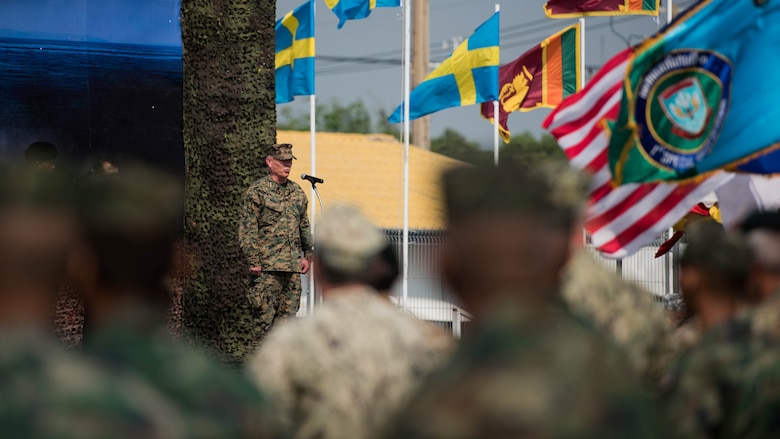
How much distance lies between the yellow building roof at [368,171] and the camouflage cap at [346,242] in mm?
31781

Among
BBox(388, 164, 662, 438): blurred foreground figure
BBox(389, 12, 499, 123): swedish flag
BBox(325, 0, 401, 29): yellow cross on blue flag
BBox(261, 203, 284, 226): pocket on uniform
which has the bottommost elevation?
BBox(261, 203, 284, 226): pocket on uniform

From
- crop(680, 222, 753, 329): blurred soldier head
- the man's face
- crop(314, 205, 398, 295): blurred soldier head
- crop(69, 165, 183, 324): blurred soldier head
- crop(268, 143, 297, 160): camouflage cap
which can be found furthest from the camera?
the man's face

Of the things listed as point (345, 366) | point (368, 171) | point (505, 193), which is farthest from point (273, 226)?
point (368, 171)

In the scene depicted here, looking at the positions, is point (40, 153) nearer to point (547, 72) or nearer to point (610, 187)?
point (610, 187)

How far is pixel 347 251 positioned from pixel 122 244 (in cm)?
125

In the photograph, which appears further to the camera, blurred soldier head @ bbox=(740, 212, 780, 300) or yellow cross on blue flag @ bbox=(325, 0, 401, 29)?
yellow cross on blue flag @ bbox=(325, 0, 401, 29)

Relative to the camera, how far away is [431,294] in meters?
14.7

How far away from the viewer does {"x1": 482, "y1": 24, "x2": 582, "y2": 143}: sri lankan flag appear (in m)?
17.2

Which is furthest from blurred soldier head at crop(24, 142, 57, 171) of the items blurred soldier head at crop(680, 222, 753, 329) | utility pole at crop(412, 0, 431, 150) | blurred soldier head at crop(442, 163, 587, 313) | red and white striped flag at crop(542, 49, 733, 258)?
utility pole at crop(412, 0, 431, 150)

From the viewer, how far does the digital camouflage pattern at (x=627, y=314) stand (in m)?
3.90

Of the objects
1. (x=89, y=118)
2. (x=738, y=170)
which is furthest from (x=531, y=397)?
(x=89, y=118)

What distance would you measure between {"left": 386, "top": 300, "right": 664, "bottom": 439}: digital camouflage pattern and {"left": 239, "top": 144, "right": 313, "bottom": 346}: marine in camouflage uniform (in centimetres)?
745

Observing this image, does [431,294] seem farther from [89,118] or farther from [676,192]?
[676,192]

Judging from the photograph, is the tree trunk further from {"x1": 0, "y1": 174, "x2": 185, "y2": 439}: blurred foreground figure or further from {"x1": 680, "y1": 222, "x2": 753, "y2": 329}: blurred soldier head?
{"x1": 0, "y1": 174, "x2": 185, "y2": 439}: blurred foreground figure
